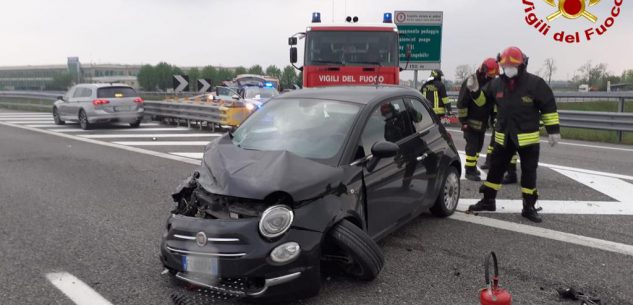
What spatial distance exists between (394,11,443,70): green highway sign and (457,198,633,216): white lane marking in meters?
11.1

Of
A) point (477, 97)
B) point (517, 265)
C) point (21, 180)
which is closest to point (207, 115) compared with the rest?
point (21, 180)

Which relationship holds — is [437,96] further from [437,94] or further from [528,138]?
[528,138]

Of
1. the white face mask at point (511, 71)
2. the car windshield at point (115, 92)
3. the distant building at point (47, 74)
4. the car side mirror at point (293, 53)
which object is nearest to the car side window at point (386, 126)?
the white face mask at point (511, 71)

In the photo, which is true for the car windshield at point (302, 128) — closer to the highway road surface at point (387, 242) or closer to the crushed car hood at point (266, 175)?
the crushed car hood at point (266, 175)

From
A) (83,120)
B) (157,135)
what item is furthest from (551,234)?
(83,120)

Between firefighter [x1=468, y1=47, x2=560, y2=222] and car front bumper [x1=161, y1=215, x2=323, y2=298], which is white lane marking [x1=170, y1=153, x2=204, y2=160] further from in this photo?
car front bumper [x1=161, y1=215, x2=323, y2=298]

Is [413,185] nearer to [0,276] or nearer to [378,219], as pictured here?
[378,219]

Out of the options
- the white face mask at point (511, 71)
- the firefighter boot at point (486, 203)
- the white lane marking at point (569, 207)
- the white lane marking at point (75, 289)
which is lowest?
the white lane marking at point (75, 289)

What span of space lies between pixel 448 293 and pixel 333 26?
8.87 metres

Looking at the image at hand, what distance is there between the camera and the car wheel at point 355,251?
3.66 metres

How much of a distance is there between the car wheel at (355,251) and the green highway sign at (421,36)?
13860 millimetres

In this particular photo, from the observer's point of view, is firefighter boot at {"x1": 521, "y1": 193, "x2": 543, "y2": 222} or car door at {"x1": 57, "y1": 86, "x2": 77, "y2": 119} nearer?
firefighter boot at {"x1": 521, "y1": 193, "x2": 543, "y2": 222}

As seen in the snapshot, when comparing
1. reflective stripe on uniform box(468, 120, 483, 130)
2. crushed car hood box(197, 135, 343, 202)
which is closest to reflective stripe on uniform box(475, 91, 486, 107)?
reflective stripe on uniform box(468, 120, 483, 130)

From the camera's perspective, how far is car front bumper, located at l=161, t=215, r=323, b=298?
3389mm
